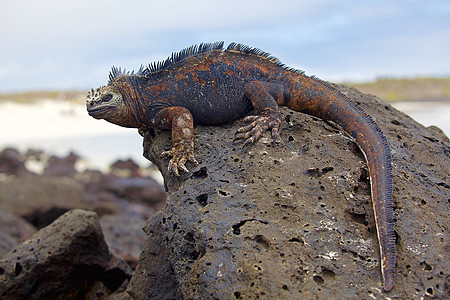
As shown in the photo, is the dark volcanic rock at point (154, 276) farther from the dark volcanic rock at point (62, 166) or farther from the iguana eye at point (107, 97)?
the dark volcanic rock at point (62, 166)

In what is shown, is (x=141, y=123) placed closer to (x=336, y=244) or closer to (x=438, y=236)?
(x=336, y=244)

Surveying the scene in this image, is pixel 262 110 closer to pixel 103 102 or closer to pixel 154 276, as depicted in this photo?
pixel 103 102

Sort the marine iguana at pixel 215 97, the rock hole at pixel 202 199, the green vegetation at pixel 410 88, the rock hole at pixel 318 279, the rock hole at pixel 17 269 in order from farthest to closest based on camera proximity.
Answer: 1. the green vegetation at pixel 410 88
2. the rock hole at pixel 17 269
3. the marine iguana at pixel 215 97
4. the rock hole at pixel 202 199
5. the rock hole at pixel 318 279

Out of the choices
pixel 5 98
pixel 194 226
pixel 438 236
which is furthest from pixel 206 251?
pixel 5 98

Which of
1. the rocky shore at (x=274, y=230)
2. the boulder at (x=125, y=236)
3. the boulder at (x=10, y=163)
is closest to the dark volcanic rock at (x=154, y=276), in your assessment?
the rocky shore at (x=274, y=230)

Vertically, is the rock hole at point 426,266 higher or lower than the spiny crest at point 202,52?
lower

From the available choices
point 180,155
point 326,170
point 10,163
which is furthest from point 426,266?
point 10,163
